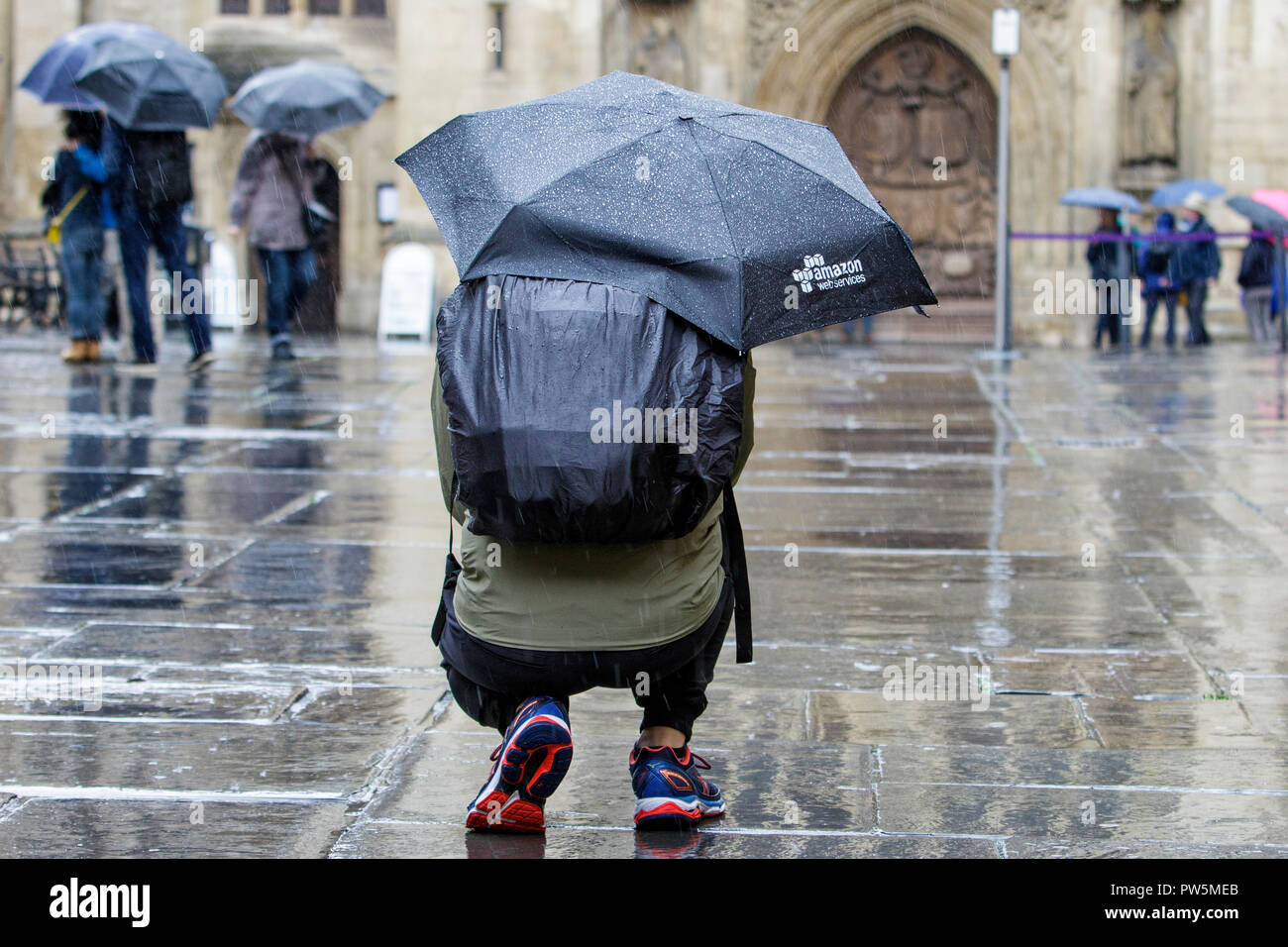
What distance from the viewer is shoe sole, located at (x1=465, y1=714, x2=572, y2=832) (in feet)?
11.6

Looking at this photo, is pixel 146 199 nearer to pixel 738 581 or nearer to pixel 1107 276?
pixel 738 581

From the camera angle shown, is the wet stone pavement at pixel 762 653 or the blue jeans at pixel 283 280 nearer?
the wet stone pavement at pixel 762 653

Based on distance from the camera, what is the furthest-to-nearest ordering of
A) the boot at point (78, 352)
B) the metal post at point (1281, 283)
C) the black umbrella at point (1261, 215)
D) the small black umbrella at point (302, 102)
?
the black umbrella at point (1261, 215) → the metal post at point (1281, 283) → the small black umbrella at point (302, 102) → the boot at point (78, 352)

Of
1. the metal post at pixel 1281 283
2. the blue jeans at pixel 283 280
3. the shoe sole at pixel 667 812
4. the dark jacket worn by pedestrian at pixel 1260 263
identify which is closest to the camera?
the shoe sole at pixel 667 812

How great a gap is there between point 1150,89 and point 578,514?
1985 cm

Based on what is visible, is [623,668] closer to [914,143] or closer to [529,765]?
[529,765]

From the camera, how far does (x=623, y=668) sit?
357cm

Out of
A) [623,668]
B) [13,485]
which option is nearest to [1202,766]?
[623,668]

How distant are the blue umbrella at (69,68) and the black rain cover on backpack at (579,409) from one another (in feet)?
37.0

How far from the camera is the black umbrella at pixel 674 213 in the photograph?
11.3ft

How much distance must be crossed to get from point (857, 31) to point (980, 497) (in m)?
15.7

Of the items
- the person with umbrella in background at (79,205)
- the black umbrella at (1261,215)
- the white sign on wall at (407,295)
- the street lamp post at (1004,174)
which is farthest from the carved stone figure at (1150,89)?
the person with umbrella in background at (79,205)

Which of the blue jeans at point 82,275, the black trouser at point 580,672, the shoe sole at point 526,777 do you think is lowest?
the shoe sole at point 526,777

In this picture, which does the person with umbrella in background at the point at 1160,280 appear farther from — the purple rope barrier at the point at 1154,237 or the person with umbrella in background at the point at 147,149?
the person with umbrella in background at the point at 147,149
